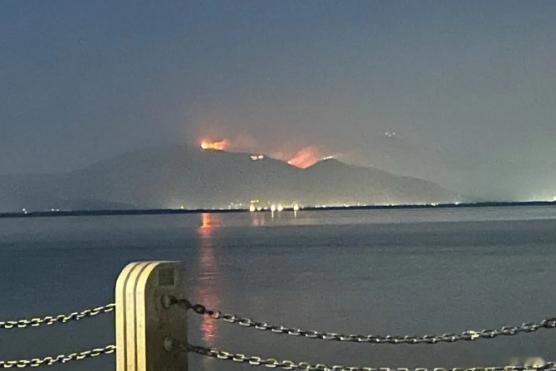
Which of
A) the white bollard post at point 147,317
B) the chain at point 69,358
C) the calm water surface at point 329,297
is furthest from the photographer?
the calm water surface at point 329,297

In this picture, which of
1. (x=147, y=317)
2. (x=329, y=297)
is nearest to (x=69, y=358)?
(x=147, y=317)

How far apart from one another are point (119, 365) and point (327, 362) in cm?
2062

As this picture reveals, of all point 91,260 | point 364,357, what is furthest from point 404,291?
point 91,260

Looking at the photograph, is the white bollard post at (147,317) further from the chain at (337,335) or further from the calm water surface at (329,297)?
the calm water surface at (329,297)

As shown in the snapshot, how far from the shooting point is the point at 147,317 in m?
4.87

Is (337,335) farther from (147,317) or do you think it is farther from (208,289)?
(208,289)

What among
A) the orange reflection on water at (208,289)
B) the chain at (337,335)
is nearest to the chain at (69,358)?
the chain at (337,335)

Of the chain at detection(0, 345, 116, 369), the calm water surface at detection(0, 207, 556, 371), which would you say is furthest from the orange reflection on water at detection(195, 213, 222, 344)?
the chain at detection(0, 345, 116, 369)

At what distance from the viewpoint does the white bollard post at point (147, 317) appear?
4859 millimetres

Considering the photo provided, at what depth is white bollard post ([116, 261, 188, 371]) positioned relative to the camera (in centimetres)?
486

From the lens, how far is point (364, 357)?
2595cm

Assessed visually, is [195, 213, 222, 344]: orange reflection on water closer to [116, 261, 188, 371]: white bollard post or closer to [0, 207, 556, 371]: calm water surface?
[0, 207, 556, 371]: calm water surface

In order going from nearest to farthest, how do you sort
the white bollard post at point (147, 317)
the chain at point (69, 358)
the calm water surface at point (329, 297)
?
the white bollard post at point (147, 317) < the chain at point (69, 358) < the calm water surface at point (329, 297)

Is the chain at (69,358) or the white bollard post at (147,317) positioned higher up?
the white bollard post at (147,317)
